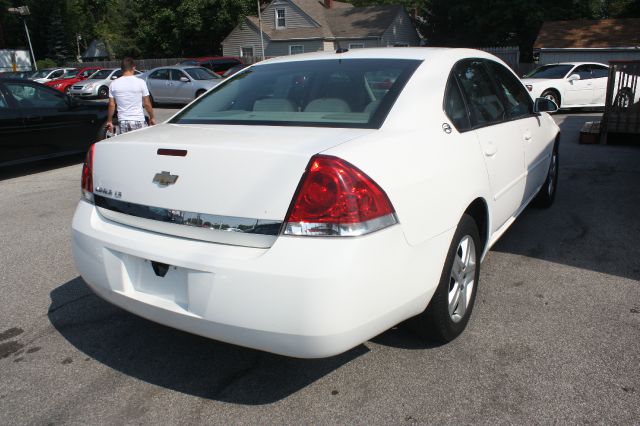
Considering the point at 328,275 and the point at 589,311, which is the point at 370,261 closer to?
the point at 328,275

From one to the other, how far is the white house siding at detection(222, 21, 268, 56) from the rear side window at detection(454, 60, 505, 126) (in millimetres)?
41082

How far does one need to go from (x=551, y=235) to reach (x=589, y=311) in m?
1.62

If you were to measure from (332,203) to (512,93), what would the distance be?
2702mm

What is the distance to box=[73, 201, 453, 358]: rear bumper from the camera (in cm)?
223

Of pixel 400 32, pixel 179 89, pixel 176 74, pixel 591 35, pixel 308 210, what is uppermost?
pixel 308 210

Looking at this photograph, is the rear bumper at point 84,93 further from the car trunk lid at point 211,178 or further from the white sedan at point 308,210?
the car trunk lid at point 211,178

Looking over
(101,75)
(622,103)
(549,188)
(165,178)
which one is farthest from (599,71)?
(101,75)

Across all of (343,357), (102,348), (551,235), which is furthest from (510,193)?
(102,348)

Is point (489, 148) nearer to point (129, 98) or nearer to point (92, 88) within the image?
point (129, 98)

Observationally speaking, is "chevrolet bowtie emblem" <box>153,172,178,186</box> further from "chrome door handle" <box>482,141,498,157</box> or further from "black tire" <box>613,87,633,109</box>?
"black tire" <box>613,87,633,109</box>

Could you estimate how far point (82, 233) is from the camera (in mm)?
2873

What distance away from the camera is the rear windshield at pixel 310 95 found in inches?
117

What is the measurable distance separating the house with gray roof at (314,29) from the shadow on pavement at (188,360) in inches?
1535

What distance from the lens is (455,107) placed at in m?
3.24
